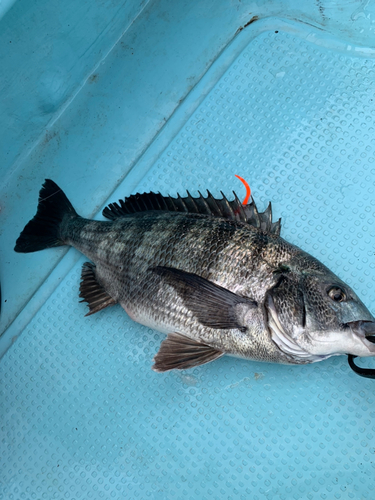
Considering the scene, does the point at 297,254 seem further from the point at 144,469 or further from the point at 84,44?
the point at 84,44

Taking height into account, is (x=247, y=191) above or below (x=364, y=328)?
above

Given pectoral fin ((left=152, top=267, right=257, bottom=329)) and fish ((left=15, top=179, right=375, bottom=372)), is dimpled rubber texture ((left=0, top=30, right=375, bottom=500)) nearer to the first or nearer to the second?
fish ((left=15, top=179, right=375, bottom=372))

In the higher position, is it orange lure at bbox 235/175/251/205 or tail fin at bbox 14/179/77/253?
orange lure at bbox 235/175/251/205

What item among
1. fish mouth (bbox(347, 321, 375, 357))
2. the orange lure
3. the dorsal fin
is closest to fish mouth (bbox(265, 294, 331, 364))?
fish mouth (bbox(347, 321, 375, 357))

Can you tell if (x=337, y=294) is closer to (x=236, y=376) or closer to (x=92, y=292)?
(x=236, y=376)

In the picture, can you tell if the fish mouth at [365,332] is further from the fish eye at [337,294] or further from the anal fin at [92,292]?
the anal fin at [92,292]

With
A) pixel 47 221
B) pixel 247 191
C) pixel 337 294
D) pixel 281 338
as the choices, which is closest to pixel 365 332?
pixel 337 294

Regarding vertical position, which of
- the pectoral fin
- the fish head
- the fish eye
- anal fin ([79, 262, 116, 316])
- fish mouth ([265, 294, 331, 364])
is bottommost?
anal fin ([79, 262, 116, 316])
